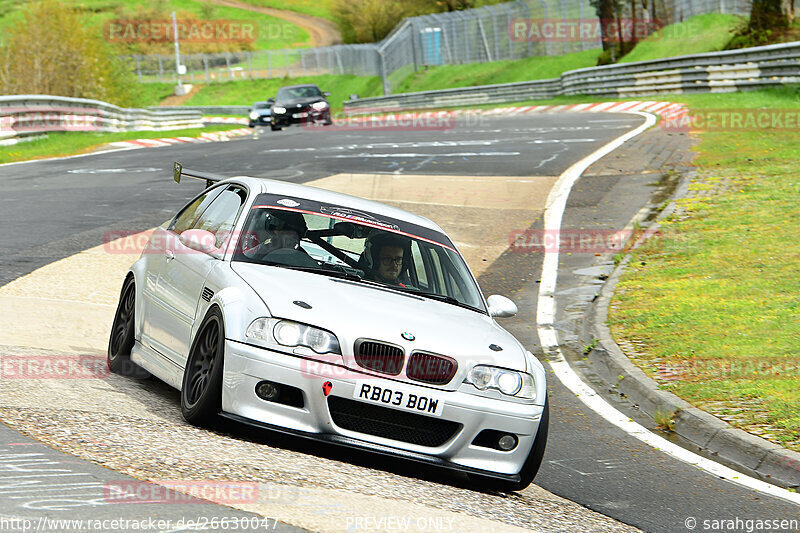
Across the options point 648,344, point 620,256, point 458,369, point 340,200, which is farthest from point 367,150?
point 458,369

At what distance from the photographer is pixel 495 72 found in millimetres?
59781

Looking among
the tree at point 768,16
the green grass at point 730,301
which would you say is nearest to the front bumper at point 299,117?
the tree at point 768,16

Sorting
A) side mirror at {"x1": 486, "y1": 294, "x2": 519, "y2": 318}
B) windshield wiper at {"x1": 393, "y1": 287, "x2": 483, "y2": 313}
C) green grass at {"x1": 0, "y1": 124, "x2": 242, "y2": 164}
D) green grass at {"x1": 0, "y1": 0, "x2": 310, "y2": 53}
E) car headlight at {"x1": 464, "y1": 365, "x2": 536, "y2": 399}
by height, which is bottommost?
green grass at {"x1": 0, "y1": 124, "x2": 242, "y2": 164}

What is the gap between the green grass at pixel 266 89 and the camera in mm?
81188

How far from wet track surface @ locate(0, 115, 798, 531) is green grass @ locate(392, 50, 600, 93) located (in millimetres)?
23256

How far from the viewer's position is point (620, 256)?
46.6 feet

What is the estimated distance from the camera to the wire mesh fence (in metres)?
53.1

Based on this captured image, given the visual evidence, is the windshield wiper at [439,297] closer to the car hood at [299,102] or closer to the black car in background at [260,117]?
the car hood at [299,102]

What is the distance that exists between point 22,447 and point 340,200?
3.10 m

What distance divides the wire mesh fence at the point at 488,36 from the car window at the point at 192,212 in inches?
1453

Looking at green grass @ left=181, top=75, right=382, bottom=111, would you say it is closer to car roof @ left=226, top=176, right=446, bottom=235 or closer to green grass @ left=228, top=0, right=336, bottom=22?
green grass @ left=228, top=0, right=336, bottom=22

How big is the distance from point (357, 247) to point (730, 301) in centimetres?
524

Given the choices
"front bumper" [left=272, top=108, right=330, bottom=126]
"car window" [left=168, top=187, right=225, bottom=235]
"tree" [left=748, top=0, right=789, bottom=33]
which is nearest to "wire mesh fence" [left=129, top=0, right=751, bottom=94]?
"tree" [left=748, top=0, right=789, bottom=33]

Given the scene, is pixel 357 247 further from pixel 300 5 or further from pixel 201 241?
pixel 300 5
